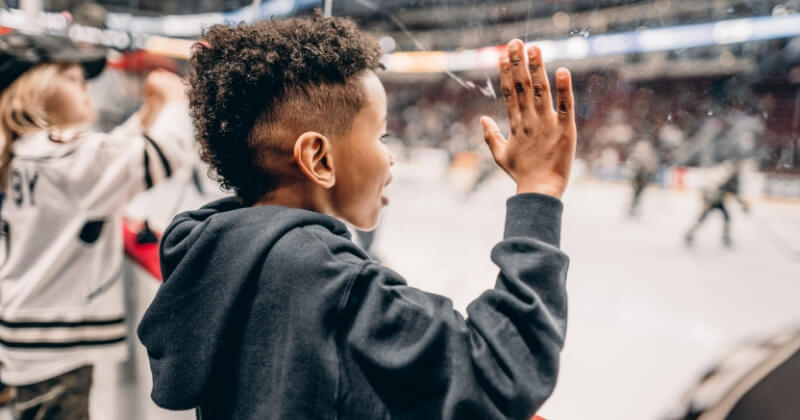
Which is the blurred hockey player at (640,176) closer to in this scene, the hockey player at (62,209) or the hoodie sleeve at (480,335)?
the hockey player at (62,209)

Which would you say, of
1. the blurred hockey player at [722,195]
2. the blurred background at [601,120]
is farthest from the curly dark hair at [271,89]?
the blurred hockey player at [722,195]

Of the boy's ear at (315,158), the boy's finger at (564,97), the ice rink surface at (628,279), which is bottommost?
the ice rink surface at (628,279)

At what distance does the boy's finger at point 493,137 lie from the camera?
0.47 metres

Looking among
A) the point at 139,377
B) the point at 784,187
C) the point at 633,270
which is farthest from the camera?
the point at 784,187

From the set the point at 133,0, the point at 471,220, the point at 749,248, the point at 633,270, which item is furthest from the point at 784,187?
the point at 133,0

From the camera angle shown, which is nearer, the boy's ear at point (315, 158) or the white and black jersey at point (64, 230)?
the boy's ear at point (315, 158)

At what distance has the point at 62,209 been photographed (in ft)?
3.66

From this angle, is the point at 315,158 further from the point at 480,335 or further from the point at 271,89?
the point at 480,335

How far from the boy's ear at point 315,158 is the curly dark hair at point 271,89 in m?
0.02

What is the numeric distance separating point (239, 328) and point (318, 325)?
0.34ft

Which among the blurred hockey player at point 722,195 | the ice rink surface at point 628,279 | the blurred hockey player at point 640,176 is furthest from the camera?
the blurred hockey player at point 640,176

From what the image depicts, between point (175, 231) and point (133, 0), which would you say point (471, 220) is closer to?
point (133, 0)

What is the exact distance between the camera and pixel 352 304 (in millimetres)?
404

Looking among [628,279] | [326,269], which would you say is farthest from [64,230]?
[628,279]
